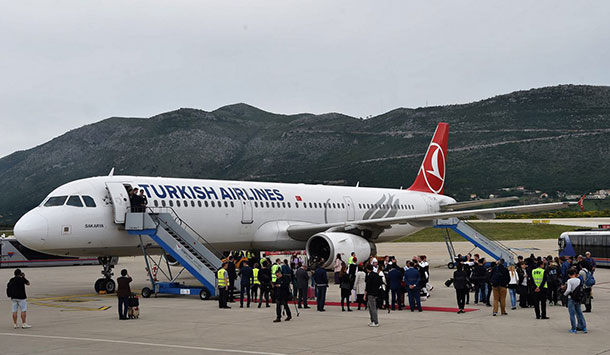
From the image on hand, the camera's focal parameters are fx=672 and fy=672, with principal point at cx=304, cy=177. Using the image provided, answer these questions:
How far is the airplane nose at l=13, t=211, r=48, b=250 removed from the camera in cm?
2145

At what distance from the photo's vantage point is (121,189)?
2369 cm

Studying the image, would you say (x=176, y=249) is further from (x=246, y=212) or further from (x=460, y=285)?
(x=460, y=285)

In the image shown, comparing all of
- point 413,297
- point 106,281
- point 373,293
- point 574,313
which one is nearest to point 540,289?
point 574,313

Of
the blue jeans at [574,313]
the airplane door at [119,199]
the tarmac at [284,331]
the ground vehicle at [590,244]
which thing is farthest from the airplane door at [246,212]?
the ground vehicle at [590,244]

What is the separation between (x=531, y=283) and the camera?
1775 cm

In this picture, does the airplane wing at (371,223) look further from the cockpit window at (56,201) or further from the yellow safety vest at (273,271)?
the cockpit window at (56,201)

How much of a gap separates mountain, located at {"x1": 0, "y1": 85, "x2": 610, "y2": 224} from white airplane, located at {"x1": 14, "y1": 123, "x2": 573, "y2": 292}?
78.5m

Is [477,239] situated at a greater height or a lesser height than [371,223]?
lesser

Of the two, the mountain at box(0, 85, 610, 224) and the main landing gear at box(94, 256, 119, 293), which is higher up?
the mountain at box(0, 85, 610, 224)

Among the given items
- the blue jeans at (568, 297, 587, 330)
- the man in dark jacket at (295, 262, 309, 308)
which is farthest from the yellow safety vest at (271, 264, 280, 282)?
the blue jeans at (568, 297, 587, 330)

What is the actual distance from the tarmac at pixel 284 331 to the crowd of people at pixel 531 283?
399 millimetres

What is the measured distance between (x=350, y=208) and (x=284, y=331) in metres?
19.9

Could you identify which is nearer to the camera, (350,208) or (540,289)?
(540,289)

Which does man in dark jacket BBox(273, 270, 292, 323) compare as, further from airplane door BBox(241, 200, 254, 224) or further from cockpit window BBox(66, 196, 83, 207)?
airplane door BBox(241, 200, 254, 224)
